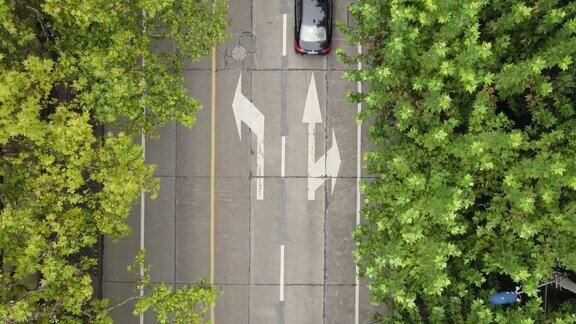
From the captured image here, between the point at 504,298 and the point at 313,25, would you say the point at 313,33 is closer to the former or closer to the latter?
the point at 313,25

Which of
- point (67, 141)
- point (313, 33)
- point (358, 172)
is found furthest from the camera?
point (358, 172)

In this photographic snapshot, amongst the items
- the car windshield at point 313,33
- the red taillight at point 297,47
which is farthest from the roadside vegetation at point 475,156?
the red taillight at point 297,47

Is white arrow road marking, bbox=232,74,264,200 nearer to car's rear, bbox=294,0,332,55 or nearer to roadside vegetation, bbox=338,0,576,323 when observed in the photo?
car's rear, bbox=294,0,332,55

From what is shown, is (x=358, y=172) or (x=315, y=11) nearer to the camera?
(x=315, y=11)

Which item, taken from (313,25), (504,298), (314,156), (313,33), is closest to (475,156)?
(504,298)

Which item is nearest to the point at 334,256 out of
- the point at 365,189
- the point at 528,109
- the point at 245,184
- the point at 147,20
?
the point at 245,184
